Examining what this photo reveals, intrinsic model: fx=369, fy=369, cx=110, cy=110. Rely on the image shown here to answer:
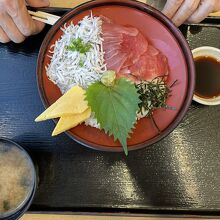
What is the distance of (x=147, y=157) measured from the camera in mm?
1612

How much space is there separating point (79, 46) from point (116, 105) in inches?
11.2

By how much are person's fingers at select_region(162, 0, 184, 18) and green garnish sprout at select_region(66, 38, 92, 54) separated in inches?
Result: 15.5

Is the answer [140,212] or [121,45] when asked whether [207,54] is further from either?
[140,212]

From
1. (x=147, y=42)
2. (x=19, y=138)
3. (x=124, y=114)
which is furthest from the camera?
(x=19, y=138)

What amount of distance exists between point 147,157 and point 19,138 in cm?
57

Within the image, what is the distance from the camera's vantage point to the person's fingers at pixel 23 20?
1484 millimetres

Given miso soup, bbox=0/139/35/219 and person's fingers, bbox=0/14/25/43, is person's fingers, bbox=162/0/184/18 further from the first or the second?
miso soup, bbox=0/139/35/219

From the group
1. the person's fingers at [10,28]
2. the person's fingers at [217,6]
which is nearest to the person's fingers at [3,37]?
the person's fingers at [10,28]

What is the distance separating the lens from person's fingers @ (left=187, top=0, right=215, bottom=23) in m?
1.57

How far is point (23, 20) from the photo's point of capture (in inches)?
59.8

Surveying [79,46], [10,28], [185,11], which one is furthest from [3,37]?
[185,11]

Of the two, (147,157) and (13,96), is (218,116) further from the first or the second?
(13,96)

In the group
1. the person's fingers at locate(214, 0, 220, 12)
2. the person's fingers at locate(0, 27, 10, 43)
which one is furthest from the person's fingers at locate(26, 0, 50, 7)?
the person's fingers at locate(214, 0, 220, 12)

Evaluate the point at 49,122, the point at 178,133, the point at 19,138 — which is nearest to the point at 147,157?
the point at 178,133
